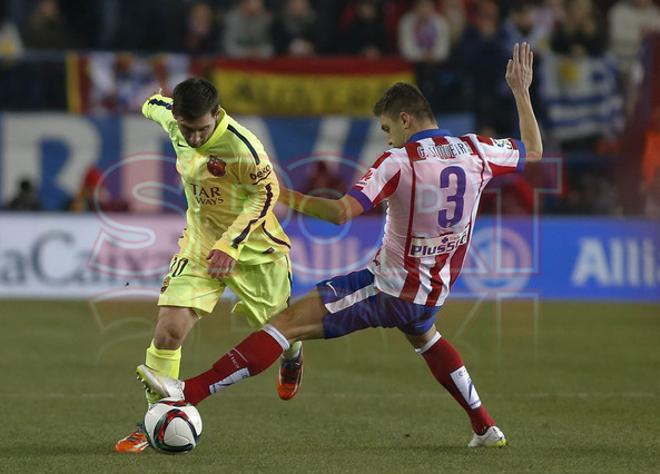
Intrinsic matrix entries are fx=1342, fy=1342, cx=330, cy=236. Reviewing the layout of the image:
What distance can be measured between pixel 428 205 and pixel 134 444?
6.40 feet

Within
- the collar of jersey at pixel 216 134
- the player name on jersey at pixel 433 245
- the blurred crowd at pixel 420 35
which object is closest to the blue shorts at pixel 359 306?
the player name on jersey at pixel 433 245

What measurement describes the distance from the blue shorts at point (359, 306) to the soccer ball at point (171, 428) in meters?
0.83

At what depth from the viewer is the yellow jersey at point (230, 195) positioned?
23.4ft

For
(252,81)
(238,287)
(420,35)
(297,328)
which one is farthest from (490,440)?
(420,35)

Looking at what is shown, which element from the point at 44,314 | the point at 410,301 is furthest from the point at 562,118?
the point at 410,301

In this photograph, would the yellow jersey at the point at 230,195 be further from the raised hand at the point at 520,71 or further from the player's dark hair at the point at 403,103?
the raised hand at the point at 520,71

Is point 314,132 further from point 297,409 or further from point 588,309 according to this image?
point 297,409

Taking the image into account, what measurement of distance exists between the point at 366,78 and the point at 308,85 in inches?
29.7

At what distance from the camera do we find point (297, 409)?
849cm

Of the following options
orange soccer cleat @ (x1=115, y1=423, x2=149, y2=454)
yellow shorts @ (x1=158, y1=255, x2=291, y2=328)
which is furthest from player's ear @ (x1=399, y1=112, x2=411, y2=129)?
orange soccer cleat @ (x1=115, y1=423, x2=149, y2=454)

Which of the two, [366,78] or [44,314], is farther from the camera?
[366,78]

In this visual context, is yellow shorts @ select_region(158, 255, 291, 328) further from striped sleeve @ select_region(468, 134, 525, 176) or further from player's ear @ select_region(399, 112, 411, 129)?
striped sleeve @ select_region(468, 134, 525, 176)

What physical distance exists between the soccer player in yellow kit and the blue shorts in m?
0.59

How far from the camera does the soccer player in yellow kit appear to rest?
6.93 meters
